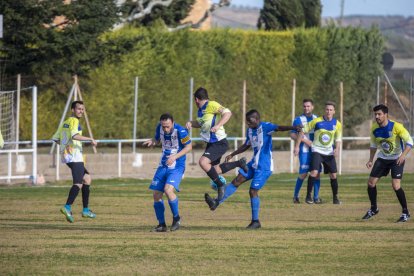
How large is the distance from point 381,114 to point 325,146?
533cm

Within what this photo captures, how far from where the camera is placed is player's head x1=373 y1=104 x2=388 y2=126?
19.6 m

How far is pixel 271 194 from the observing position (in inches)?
1088

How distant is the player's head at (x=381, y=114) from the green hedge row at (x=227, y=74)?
17937mm

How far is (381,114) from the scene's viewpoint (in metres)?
19.7

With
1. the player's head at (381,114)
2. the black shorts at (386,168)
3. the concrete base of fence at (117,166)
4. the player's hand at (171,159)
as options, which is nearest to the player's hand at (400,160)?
the black shorts at (386,168)

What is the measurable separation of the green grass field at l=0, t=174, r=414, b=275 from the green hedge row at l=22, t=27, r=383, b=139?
12.4m

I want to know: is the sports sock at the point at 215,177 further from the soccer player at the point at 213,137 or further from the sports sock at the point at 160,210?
the sports sock at the point at 160,210

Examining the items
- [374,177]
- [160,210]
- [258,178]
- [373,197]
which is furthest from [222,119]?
[160,210]

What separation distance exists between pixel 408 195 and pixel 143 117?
1395cm

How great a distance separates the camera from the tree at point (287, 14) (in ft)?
187

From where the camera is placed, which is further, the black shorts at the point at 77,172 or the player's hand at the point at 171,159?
the black shorts at the point at 77,172

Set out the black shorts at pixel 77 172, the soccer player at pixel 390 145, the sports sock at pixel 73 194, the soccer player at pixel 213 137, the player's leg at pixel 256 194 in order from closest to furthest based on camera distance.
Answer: the player's leg at pixel 256 194 → the soccer player at pixel 390 145 → the sports sock at pixel 73 194 → the black shorts at pixel 77 172 → the soccer player at pixel 213 137

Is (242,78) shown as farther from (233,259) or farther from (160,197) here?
(233,259)

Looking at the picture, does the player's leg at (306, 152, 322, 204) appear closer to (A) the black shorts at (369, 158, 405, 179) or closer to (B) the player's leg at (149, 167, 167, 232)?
(A) the black shorts at (369, 158, 405, 179)
